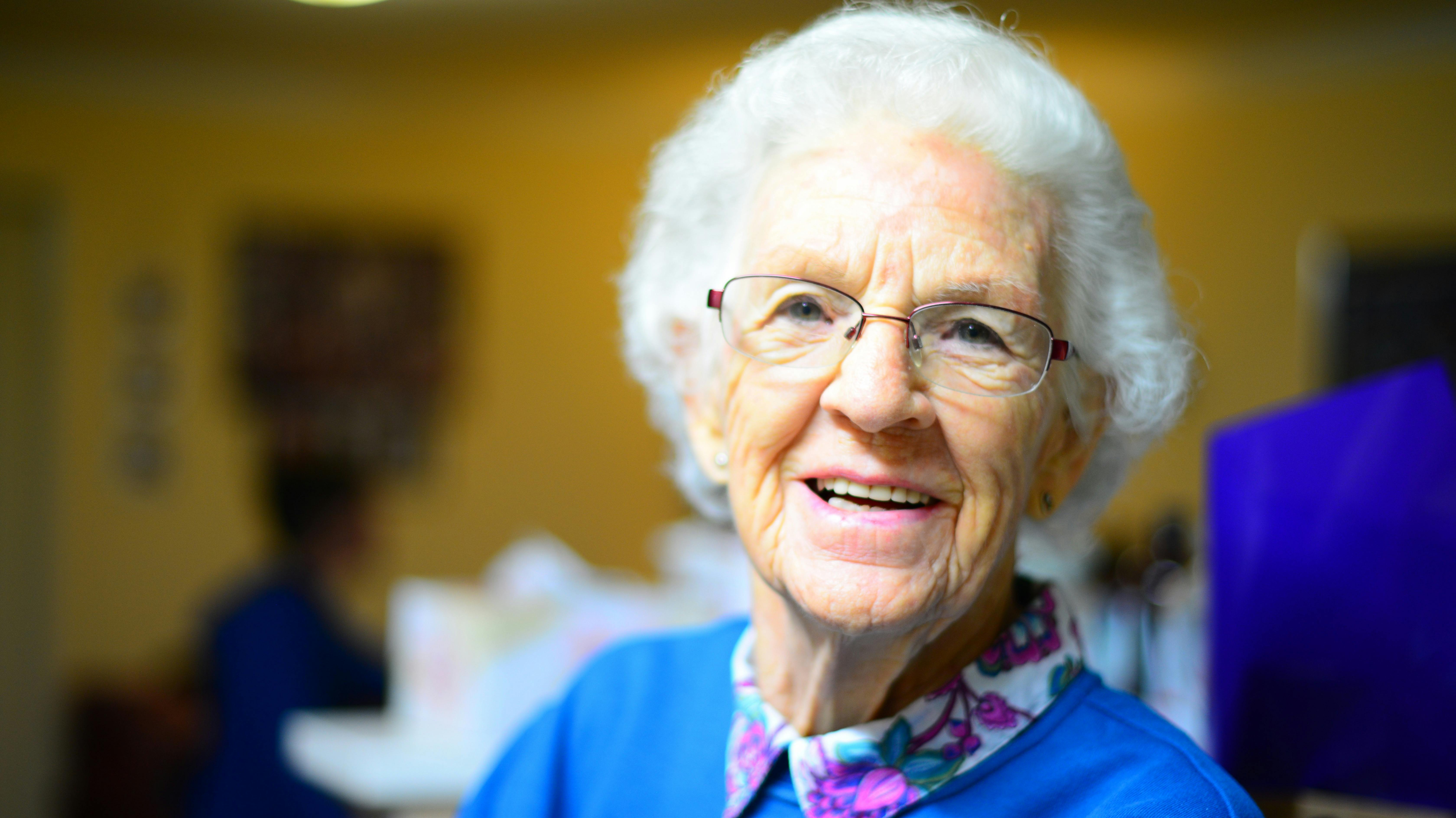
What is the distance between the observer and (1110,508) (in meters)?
1.19

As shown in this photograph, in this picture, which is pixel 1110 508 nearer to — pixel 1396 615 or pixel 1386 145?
pixel 1396 615

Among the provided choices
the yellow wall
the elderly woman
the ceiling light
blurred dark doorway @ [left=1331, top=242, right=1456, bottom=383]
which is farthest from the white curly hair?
blurred dark doorway @ [left=1331, top=242, right=1456, bottom=383]

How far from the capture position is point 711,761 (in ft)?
3.34

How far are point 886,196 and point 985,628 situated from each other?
0.35 m

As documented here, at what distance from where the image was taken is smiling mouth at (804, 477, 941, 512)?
0.87 m

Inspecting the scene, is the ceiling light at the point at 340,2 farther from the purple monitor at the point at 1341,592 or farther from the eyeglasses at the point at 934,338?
the purple monitor at the point at 1341,592

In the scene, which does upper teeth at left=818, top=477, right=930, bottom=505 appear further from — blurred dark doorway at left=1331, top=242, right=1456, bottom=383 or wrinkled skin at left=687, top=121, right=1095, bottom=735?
blurred dark doorway at left=1331, top=242, right=1456, bottom=383

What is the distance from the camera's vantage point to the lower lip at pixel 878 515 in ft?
2.82

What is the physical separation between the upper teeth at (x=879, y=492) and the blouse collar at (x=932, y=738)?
144 millimetres

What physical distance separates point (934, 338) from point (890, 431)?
0.08 metres

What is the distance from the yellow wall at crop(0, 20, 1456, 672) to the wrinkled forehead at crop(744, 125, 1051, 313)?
343 centimetres

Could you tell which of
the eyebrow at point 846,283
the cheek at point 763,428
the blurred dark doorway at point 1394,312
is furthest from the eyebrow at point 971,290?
the blurred dark doorway at point 1394,312

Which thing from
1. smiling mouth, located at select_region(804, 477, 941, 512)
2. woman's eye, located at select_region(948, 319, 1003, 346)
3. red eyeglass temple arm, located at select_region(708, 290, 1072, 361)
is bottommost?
smiling mouth, located at select_region(804, 477, 941, 512)

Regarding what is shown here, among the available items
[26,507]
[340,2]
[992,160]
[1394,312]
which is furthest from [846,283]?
[26,507]
